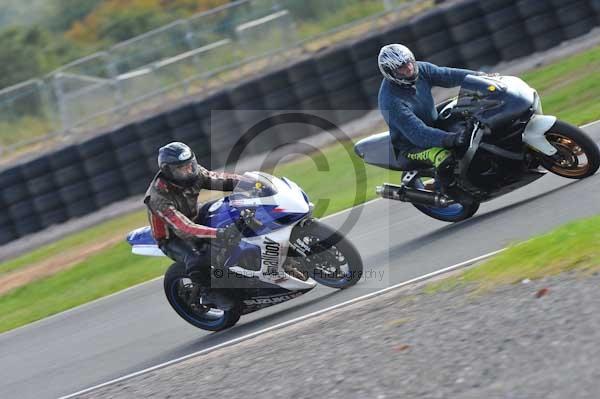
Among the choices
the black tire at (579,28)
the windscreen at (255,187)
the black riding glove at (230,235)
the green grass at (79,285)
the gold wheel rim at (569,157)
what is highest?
the windscreen at (255,187)

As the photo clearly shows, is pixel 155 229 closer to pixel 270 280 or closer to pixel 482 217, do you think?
pixel 270 280

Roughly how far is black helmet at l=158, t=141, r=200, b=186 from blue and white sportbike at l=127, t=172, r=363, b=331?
0.43m

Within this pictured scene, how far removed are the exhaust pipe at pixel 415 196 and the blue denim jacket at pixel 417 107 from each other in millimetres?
406

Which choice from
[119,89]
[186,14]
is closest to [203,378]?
[119,89]

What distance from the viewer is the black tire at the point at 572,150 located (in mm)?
8570

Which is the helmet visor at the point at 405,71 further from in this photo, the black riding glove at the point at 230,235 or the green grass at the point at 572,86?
the green grass at the point at 572,86

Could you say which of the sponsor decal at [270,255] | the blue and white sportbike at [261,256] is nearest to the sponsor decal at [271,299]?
the blue and white sportbike at [261,256]

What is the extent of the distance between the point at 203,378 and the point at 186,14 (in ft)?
97.3

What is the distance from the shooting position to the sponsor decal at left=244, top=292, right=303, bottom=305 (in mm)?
8625

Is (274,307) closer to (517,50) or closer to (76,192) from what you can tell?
(76,192)

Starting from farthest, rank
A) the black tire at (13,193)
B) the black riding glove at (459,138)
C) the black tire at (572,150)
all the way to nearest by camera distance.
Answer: the black tire at (13,193), the black riding glove at (459,138), the black tire at (572,150)

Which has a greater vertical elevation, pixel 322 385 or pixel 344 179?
pixel 322 385

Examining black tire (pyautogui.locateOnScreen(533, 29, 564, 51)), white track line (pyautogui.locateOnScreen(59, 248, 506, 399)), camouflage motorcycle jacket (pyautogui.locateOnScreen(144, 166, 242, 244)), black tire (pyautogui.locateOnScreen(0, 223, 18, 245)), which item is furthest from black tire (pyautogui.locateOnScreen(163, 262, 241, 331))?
black tire (pyautogui.locateOnScreen(533, 29, 564, 51))

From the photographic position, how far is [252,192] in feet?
27.3
